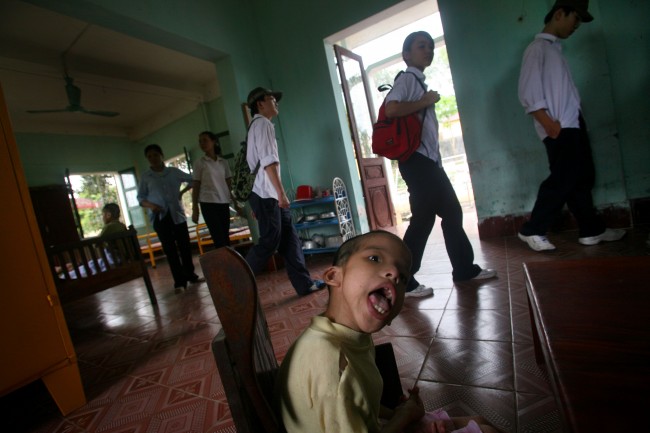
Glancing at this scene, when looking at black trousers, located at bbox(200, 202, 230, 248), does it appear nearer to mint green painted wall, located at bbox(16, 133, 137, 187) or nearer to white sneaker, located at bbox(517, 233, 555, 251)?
white sneaker, located at bbox(517, 233, 555, 251)

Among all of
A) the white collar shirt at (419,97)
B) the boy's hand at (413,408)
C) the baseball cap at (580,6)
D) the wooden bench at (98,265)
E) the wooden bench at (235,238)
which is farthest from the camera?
the wooden bench at (235,238)

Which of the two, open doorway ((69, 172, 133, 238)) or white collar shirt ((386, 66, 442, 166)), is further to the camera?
open doorway ((69, 172, 133, 238))

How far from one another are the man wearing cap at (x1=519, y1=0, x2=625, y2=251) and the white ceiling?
5557 millimetres

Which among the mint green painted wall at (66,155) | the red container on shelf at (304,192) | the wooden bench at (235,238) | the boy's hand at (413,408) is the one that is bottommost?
the boy's hand at (413,408)

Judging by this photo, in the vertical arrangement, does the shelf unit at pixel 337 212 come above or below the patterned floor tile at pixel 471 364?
above

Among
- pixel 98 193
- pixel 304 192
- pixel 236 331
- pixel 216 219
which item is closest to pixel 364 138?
pixel 304 192

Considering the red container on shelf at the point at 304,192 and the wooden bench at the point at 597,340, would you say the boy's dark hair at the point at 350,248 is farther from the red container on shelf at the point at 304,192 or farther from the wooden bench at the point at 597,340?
the red container on shelf at the point at 304,192

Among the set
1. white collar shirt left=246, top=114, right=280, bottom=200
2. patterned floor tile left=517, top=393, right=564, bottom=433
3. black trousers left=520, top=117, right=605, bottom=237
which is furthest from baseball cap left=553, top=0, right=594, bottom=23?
patterned floor tile left=517, top=393, right=564, bottom=433

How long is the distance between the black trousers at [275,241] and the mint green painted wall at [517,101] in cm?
226

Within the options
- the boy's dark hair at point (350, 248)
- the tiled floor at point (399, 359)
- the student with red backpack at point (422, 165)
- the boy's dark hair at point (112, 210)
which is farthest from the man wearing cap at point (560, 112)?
the boy's dark hair at point (112, 210)

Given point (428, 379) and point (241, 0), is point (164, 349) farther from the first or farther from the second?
point (241, 0)

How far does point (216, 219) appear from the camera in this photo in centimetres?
384

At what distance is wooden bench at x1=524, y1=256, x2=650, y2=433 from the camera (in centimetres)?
40

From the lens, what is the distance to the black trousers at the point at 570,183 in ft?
8.40
